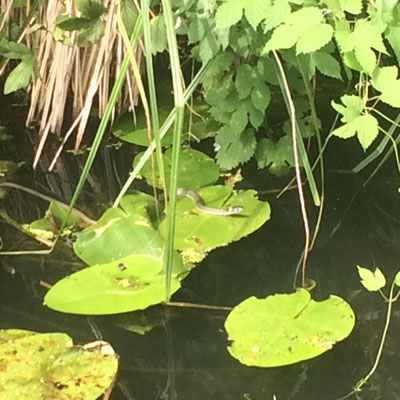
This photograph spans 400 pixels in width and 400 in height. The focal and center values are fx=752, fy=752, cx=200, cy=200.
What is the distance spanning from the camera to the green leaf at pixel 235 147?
1.61 meters

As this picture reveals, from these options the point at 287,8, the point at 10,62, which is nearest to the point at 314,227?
the point at 287,8

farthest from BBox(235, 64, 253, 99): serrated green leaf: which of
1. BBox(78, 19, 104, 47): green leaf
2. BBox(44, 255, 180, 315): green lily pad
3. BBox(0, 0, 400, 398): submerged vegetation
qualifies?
BBox(44, 255, 180, 315): green lily pad

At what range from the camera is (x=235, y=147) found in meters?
1.62

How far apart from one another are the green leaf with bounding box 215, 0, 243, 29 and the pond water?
434 mm

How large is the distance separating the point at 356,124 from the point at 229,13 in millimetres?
265

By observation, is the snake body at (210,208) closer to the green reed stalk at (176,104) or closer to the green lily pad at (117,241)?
the green lily pad at (117,241)

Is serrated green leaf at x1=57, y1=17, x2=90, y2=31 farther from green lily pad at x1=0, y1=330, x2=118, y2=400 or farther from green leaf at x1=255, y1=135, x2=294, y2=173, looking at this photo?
green lily pad at x1=0, y1=330, x2=118, y2=400

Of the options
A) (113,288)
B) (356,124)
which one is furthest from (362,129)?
(113,288)

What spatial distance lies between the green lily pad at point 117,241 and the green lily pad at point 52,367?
0.72 ft

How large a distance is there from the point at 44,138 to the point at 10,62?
460 mm

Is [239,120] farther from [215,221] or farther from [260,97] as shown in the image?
[215,221]

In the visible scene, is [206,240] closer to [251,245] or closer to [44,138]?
[251,245]

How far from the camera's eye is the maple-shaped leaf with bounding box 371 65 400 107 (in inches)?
46.5

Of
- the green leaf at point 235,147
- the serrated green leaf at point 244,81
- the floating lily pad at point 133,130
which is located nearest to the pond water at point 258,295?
the green leaf at point 235,147
